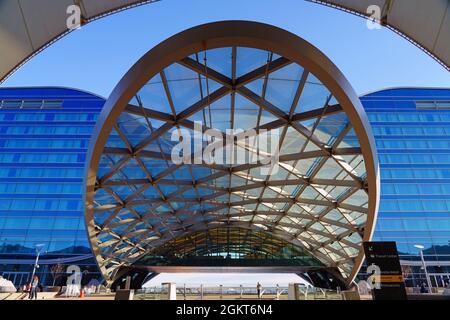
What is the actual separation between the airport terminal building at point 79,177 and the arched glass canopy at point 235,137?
28434 millimetres

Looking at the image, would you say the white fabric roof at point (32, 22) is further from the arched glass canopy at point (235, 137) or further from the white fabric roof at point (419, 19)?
the white fabric roof at point (419, 19)

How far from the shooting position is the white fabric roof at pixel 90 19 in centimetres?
957

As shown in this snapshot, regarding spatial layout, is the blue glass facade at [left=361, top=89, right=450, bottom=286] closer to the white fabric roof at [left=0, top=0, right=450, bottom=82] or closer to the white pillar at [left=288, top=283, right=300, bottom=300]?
the white pillar at [left=288, top=283, right=300, bottom=300]

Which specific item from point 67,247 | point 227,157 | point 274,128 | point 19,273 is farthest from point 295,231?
point 19,273

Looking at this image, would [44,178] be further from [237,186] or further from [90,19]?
[90,19]

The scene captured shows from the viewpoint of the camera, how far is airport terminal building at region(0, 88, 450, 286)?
57.7 meters

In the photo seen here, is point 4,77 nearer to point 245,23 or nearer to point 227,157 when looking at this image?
point 245,23

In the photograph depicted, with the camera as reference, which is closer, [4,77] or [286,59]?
[4,77]

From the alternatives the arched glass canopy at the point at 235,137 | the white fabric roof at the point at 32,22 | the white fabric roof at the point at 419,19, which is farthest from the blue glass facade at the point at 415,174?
the white fabric roof at the point at 32,22

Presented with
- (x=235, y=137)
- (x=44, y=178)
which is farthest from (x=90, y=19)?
(x=44, y=178)

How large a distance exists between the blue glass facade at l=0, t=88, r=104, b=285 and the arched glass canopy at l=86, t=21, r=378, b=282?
2951cm

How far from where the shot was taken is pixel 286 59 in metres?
13.5

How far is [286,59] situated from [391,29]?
13.0 feet

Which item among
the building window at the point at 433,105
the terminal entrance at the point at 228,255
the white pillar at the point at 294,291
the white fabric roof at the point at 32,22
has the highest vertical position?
the building window at the point at 433,105
